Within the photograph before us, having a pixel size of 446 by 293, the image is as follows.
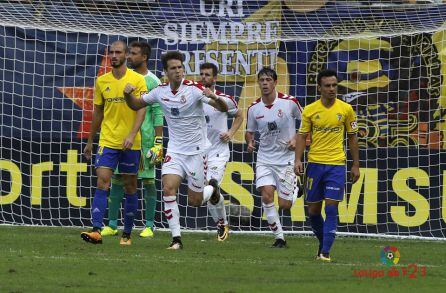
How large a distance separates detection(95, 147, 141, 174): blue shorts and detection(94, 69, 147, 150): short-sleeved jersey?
7 cm

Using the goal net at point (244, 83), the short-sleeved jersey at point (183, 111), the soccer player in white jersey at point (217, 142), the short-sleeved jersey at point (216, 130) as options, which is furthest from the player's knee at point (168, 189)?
the goal net at point (244, 83)

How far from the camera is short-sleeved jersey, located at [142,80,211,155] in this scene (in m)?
13.3

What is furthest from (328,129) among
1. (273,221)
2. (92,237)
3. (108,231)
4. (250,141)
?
(108,231)

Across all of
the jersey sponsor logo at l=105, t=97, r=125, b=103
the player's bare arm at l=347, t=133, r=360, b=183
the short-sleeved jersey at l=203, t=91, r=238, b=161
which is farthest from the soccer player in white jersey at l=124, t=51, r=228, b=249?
the short-sleeved jersey at l=203, t=91, r=238, b=161

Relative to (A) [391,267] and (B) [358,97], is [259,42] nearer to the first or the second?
(B) [358,97]

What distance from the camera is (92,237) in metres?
13.2

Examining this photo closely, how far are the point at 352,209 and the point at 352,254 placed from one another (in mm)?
4065

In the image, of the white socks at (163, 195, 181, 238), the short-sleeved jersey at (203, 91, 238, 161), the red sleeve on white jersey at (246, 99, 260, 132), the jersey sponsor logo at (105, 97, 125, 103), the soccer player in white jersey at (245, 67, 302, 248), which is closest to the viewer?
the white socks at (163, 195, 181, 238)

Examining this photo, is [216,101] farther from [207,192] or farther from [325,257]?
[325,257]

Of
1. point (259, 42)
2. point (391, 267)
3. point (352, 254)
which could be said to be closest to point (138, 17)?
point (259, 42)

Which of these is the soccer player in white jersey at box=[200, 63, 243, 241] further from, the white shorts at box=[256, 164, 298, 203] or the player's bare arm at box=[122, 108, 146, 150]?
the player's bare arm at box=[122, 108, 146, 150]

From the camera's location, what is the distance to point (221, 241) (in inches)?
600

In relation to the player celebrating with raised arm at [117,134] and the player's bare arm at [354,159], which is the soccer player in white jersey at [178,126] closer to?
the player celebrating with raised arm at [117,134]

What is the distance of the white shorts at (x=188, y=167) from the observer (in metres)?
13.3
